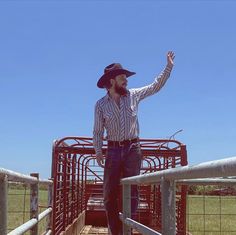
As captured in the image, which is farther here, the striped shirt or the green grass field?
the green grass field

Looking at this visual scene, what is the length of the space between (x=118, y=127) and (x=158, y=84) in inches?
23.8

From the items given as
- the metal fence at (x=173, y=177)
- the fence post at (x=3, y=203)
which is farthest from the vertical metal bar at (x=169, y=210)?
the fence post at (x=3, y=203)

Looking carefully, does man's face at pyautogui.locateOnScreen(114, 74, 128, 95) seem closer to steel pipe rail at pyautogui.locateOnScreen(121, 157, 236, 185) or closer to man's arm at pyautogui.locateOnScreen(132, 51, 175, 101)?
man's arm at pyautogui.locateOnScreen(132, 51, 175, 101)

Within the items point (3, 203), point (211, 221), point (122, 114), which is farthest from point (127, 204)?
point (211, 221)

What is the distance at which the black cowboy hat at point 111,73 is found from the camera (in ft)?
18.2

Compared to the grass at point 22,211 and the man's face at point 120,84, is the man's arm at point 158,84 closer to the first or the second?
the man's face at point 120,84

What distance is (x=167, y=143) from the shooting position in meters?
7.70

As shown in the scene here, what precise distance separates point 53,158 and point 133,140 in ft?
5.36

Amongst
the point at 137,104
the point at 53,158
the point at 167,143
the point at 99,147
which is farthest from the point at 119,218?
the point at 167,143

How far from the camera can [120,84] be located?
5.55 m

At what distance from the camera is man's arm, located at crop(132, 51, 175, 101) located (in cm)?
559

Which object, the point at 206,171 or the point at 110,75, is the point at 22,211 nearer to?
the point at 110,75

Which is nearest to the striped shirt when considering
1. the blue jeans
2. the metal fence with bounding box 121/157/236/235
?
the blue jeans

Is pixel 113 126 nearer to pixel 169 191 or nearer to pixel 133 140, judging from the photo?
pixel 133 140
